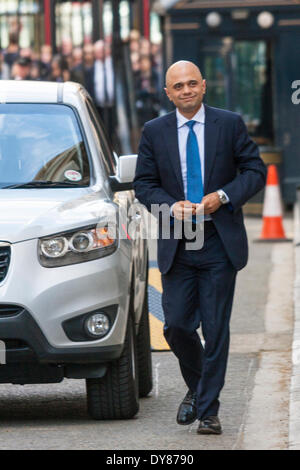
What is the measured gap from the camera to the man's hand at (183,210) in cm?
604

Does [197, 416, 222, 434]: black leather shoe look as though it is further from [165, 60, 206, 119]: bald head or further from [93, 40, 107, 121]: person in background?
[93, 40, 107, 121]: person in background

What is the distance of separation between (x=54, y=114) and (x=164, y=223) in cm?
125

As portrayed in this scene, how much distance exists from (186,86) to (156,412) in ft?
5.89

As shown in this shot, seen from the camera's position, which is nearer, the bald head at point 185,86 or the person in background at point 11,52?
the bald head at point 185,86

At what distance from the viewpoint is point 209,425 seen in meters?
6.22

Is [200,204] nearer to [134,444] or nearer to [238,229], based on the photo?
[238,229]

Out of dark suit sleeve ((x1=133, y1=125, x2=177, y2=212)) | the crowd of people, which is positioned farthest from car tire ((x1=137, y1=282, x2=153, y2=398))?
the crowd of people

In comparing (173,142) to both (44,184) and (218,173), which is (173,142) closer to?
(218,173)

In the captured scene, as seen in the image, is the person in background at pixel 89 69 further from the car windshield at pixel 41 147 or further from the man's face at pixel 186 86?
the man's face at pixel 186 86

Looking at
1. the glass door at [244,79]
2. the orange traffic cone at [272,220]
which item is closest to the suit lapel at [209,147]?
the orange traffic cone at [272,220]

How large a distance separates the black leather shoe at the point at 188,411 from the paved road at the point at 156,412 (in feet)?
0.16
